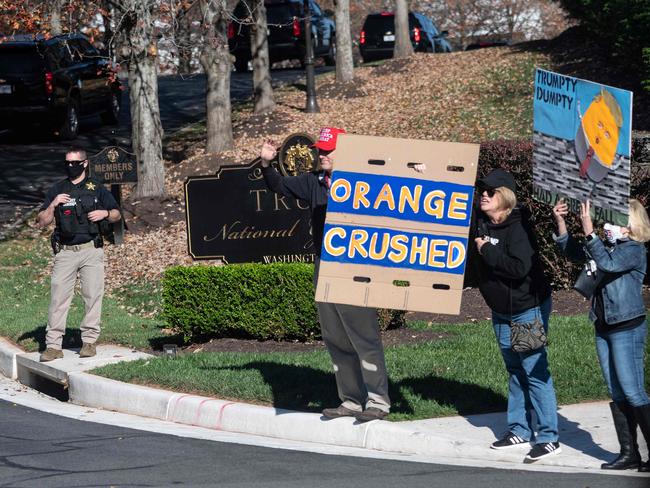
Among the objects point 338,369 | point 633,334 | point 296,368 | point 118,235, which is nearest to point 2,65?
point 118,235

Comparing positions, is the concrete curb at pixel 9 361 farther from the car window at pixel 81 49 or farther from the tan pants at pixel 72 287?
the car window at pixel 81 49

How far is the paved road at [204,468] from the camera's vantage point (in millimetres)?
6363

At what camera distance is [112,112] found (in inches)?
1064

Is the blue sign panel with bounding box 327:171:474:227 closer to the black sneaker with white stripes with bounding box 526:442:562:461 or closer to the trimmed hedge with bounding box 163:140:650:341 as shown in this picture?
the black sneaker with white stripes with bounding box 526:442:562:461

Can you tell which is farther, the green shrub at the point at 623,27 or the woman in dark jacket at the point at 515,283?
the green shrub at the point at 623,27

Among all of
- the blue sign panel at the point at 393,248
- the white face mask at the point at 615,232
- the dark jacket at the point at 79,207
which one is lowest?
the dark jacket at the point at 79,207

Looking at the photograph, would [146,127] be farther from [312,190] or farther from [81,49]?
[312,190]

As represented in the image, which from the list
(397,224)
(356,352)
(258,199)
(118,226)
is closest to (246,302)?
(258,199)

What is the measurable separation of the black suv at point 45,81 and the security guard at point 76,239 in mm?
12591

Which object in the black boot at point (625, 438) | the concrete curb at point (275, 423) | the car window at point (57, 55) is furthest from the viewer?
the car window at point (57, 55)

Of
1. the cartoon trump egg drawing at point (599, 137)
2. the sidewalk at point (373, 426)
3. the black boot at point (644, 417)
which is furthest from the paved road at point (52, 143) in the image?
the black boot at point (644, 417)

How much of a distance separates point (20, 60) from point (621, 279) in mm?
19187

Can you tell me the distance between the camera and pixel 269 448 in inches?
294

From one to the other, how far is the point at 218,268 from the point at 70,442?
3.59 m
